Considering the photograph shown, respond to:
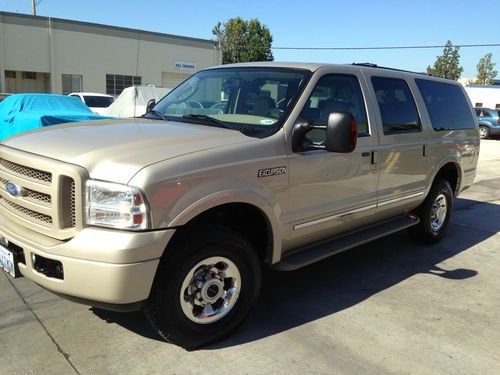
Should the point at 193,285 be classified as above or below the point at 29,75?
below

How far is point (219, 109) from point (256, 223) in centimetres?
105

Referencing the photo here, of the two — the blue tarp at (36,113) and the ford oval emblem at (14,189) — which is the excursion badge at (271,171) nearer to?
the ford oval emblem at (14,189)

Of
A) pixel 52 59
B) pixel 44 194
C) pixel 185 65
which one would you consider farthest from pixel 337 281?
pixel 185 65

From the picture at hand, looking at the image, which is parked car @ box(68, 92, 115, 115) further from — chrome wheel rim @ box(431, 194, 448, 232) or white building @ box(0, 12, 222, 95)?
chrome wheel rim @ box(431, 194, 448, 232)

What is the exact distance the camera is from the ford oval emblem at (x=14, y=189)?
10.4 ft

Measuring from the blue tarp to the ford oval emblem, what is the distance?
4.57 m

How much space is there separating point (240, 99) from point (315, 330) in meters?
1.92

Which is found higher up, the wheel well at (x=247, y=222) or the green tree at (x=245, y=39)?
the green tree at (x=245, y=39)

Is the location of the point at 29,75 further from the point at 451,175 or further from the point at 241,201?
the point at 241,201

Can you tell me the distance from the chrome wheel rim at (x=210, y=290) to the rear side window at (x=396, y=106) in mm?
2172

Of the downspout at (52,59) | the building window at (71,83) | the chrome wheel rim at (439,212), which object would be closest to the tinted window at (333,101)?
the chrome wheel rim at (439,212)

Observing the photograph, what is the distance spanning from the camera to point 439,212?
5828 mm

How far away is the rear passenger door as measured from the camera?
4.51 m

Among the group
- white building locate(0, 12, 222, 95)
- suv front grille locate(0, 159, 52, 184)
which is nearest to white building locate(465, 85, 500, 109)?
white building locate(0, 12, 222, 95)
